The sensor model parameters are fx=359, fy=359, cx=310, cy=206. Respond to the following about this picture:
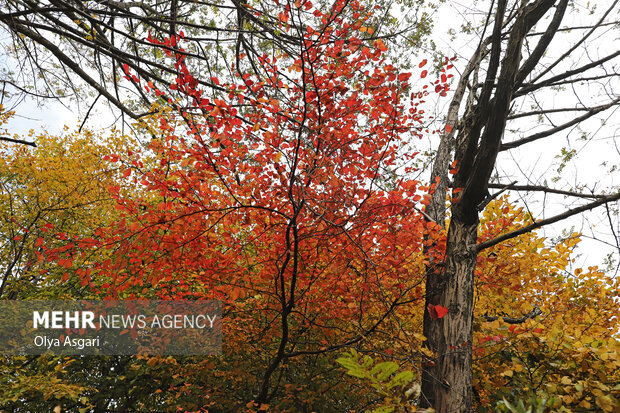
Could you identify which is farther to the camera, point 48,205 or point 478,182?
point 48,205

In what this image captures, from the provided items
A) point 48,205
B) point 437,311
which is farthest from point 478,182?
point 48,205

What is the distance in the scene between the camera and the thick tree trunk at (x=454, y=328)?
12.8 ft

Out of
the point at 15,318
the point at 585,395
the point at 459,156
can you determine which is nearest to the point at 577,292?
the point at 459,156

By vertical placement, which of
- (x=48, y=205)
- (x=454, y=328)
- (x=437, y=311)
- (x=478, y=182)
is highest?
(x=48, y=205)

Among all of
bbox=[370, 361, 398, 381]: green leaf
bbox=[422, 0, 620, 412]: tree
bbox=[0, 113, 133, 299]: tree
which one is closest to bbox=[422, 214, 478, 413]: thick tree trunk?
bbox=[422, 0, 620, 412]: tree

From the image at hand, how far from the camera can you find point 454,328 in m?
4.16

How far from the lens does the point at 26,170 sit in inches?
554

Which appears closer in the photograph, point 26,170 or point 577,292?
point 577,292

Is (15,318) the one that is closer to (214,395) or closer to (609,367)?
(214,395)

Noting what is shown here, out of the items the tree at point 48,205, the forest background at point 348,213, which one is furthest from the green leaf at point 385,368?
the tree at point 48,205

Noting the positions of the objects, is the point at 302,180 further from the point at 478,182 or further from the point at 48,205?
the point at 48,205

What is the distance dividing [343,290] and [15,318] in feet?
33.2

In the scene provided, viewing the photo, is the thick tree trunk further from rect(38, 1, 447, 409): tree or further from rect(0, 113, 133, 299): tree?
rect(0, 113, 133, 299): tree

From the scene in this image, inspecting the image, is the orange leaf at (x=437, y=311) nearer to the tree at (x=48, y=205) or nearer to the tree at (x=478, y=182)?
the tree at (x=478, y=182)
